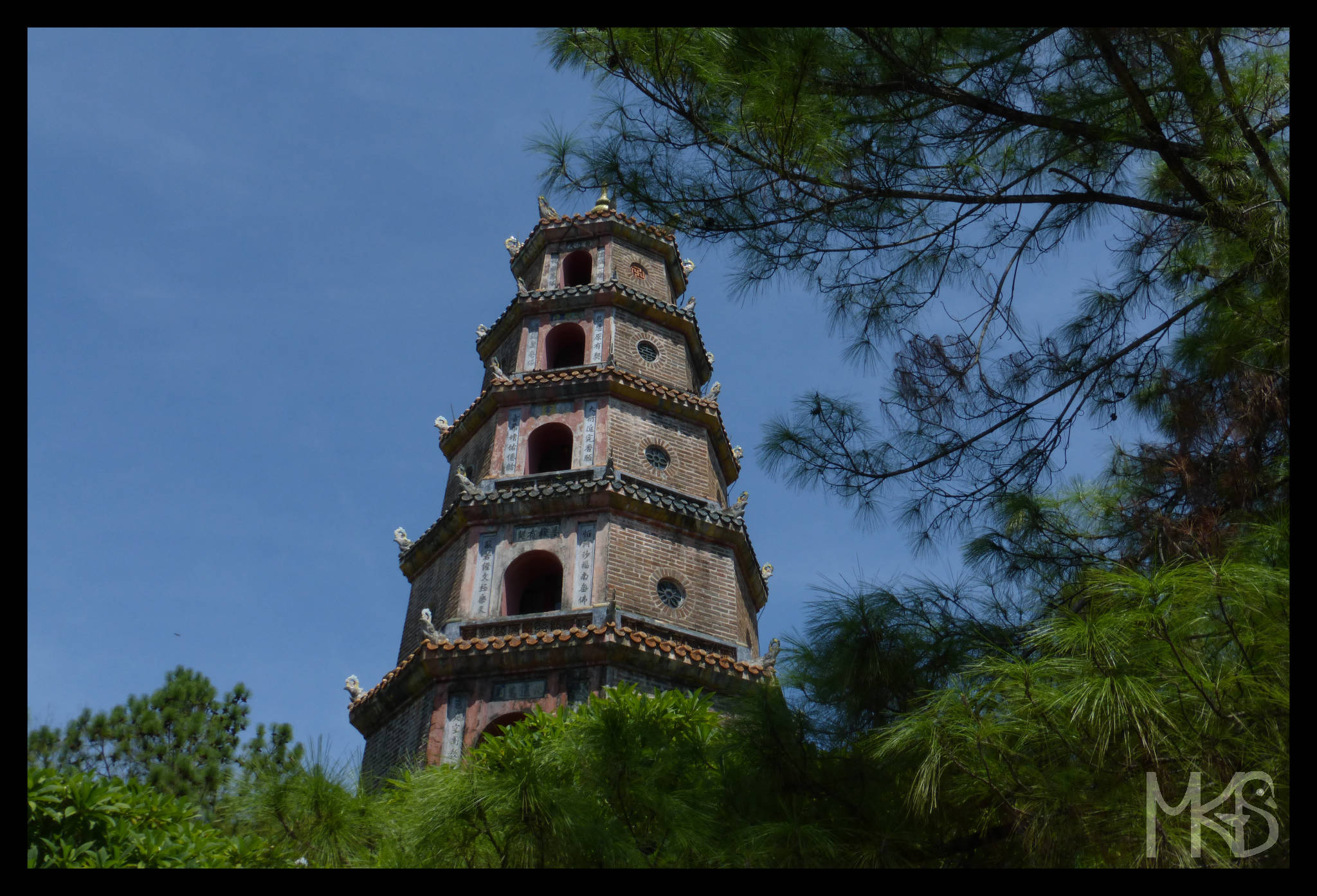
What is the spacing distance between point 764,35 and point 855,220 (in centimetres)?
139

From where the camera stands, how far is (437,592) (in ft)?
51.1

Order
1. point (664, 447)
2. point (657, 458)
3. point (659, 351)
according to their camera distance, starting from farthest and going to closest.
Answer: point (659, 351), point (664, 447), point (657, 458)

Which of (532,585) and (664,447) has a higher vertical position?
(664,447)

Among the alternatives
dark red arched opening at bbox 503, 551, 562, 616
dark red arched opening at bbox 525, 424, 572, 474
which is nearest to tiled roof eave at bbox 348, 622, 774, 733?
dark red arched opening at bbox 503, 551, 562, 616

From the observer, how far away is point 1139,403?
7.91 m

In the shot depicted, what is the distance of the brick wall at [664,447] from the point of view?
1662 cm

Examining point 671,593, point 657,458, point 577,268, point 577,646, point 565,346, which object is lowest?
point 577,646

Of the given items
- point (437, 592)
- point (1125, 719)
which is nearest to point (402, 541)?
point (437, 592)

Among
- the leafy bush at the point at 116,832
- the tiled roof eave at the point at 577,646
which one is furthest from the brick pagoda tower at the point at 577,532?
the leafy bush at the point at 116,832

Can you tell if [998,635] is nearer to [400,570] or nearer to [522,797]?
[522,797]

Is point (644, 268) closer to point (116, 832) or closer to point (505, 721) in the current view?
point (505, 721)

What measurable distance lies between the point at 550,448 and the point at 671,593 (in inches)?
156

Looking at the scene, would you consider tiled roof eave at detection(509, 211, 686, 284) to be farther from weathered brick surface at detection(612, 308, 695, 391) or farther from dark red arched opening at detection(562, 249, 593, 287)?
weathered brick surface at detection(612, 308, 695, 391)

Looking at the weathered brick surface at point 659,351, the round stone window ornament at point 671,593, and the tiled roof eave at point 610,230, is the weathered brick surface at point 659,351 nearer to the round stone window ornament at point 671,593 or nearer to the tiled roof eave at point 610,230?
the tiled roof eave at point 610,230
